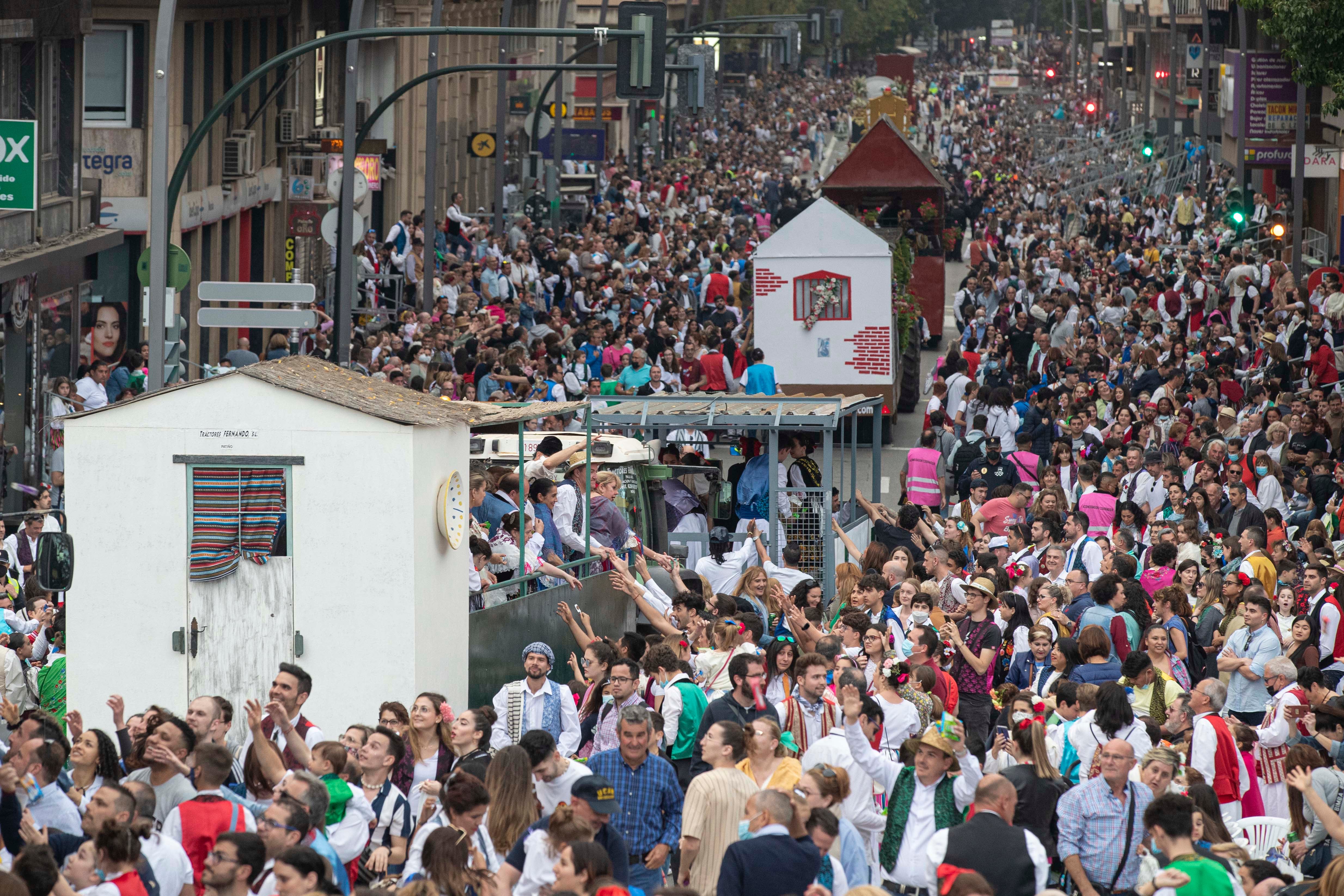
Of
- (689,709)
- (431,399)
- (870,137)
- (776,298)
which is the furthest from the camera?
(870,137)

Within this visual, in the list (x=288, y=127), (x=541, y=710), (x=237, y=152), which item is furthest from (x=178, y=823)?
(x=288, y=127)

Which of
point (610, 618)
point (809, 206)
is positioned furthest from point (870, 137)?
point (610, 618)

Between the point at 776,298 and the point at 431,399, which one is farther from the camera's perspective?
the point at 776,298

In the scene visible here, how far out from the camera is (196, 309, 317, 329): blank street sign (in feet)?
54.2

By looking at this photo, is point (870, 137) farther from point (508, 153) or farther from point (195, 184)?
point (508, 153)

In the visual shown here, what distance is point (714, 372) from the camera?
82.2ft

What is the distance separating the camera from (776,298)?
25.9 m

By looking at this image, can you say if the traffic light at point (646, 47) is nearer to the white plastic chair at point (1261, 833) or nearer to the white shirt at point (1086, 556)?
the white shirt at point (1086, 556)

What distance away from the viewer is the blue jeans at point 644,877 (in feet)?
29.5

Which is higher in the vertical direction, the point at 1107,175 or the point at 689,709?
the point at 1107,175

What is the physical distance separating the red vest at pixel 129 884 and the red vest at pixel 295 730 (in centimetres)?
170

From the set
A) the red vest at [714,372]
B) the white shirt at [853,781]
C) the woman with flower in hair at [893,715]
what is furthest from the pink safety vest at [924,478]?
the white shirt at [853,781]

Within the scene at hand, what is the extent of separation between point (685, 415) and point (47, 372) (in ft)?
30.9

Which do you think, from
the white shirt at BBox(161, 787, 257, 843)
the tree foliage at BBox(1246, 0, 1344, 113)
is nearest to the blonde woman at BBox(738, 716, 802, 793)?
the white shirt at BBox(161, 787, 257, 843)
